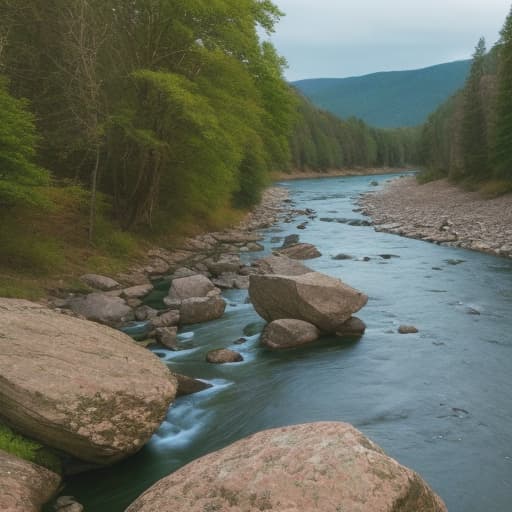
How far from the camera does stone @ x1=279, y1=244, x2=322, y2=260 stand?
21.5 metres

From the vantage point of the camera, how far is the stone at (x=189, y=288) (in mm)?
14992

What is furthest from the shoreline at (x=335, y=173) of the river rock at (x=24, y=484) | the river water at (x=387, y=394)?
the river rock at (x=24, y=484)

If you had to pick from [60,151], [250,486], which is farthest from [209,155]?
[250,486]

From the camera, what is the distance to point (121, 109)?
19094 mm

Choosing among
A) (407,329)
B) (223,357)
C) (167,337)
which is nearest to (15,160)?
(167,337)

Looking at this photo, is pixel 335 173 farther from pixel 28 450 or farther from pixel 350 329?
pixel 28 450

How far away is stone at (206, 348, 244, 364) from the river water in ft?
0.72

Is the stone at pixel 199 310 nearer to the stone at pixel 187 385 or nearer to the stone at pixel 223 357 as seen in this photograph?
the stone at pixel 223 357

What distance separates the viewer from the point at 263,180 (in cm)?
3678

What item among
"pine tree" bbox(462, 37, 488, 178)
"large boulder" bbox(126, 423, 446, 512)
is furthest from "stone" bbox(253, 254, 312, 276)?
"pine tree" bbox(462, 37, 488, 178)

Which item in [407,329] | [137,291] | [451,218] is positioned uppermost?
[137,291]

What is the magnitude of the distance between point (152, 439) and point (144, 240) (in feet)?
49.1

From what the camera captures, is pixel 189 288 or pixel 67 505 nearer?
pixel 67 505

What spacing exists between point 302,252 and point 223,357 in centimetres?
1151
